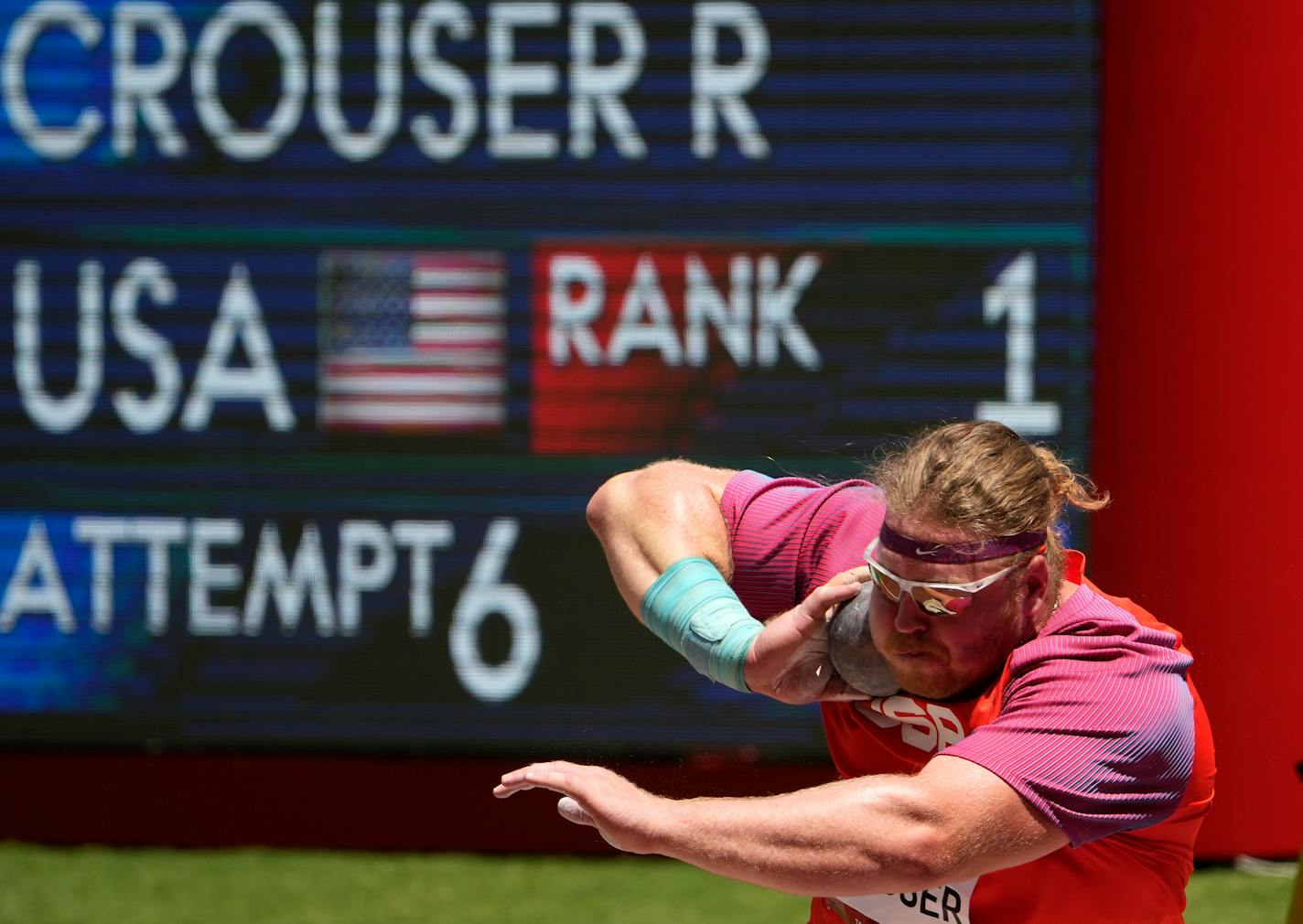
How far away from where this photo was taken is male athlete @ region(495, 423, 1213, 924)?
198cm

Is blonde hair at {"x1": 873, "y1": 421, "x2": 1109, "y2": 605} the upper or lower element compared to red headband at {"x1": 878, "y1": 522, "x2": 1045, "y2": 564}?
upper

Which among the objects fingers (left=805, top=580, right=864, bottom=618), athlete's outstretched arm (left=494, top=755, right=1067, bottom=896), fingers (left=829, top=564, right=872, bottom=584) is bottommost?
athlete's outstretched arm (left=494, top=755, right=1067, bottom=896)

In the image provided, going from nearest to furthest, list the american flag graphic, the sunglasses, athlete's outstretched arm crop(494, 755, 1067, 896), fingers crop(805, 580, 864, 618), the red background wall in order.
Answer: athlete's outstretched arm crop(494, 755, 1067, 896) → the sunglasses → fingers crop(805, 580, 864, 618) → the red background wall → the american flag graphic

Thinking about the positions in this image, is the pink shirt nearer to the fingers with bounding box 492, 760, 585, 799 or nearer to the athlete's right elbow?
the fingers with bounding box 492, 760, 585, 799

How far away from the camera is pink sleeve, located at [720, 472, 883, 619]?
8.42 ft

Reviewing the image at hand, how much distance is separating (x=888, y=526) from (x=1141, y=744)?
0.40 m

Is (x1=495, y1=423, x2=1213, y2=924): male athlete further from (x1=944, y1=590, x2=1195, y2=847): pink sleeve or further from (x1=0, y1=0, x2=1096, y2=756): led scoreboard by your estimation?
(x1=0, y1=0, x2=1096, y2=756): led scoreboard

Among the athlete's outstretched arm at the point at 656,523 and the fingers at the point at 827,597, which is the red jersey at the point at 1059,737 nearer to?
the athlete's outstretched arm at the point at 656,523

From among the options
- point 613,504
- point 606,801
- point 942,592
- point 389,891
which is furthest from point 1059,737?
point 389,891

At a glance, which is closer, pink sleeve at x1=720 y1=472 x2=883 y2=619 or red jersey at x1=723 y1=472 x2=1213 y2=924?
red jersey at x1=723 y1=472 x2=1213 y2=924

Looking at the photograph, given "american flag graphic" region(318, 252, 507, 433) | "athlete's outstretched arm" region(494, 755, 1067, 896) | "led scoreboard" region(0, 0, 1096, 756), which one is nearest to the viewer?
"athlete's outstretched arm" region(494, 755, 1067, 896)

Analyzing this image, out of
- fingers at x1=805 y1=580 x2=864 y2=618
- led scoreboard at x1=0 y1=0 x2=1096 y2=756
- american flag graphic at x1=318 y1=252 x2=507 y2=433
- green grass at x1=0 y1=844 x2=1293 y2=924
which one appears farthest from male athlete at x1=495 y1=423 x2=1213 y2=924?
american flag graphic at x1=318 y1=252 x2=507 y2=433

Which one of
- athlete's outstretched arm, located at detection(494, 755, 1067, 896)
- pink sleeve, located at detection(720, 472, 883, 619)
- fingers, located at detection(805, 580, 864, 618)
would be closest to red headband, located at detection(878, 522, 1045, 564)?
fingers, located at detection(805, 580, 864, 618)

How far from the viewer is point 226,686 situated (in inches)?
203
